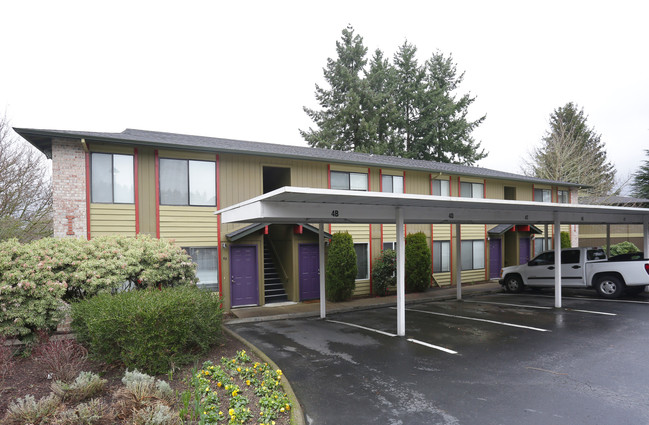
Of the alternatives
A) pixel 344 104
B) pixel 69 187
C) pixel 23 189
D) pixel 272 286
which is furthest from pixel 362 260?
pixel 344 104

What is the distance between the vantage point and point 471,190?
1755cm

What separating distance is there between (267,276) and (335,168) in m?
5.01

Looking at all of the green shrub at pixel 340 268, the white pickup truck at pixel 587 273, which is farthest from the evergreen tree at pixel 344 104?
the white pickup truck at pixel 587 273

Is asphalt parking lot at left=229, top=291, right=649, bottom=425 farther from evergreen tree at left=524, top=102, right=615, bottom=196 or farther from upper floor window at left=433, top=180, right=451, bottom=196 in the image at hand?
evergreen tree at left=524, top=102, right=615, bottom=196

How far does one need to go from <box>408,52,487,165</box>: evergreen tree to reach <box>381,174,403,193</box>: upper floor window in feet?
54.9

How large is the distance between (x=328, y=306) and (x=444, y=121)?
24.7 metres

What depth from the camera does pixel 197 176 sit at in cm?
1173

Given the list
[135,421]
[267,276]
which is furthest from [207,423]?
[267,276]

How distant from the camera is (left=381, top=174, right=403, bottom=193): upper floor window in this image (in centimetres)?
1509

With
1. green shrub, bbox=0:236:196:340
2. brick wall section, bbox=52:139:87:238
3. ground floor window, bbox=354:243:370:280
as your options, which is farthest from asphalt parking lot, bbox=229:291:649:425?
brick wall section, bbox=52:139:87:238

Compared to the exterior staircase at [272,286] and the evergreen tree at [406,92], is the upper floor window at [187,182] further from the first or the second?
the evergreen tree at [406,92]

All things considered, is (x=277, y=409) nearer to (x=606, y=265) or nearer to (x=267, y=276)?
(x=267, y=276)

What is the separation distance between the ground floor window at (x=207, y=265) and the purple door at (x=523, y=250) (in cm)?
1600

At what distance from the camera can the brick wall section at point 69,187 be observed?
9.79m
